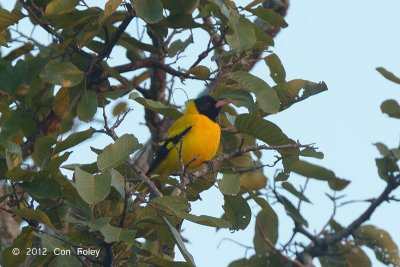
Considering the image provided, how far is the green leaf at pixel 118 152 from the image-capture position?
3.46 meters

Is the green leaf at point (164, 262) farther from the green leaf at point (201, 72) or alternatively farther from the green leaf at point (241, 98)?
the green leaf at point (201, 72)

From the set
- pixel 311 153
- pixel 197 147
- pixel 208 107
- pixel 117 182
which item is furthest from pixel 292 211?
pixel 208 107

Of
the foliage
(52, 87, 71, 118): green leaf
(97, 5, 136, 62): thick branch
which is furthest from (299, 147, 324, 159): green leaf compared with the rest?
(52, 87, 71, 118): green leaf

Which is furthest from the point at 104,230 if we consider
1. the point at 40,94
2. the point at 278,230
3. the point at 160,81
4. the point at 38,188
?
the point at 160,81

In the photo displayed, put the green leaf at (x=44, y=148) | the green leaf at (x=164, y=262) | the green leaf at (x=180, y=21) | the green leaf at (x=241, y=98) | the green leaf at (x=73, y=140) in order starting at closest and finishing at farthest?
the green leaf at (x=164, y=262), the green leaf at (x=73, y=140), the green leaf at (x=44, y=148), the green leaf at (x=241, y=98), the green leaf at (x=180, y=21)

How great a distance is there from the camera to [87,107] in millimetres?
4621

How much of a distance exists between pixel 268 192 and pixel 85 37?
5.81 feet

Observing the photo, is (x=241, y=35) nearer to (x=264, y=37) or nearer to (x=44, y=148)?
(x=264, y=37)

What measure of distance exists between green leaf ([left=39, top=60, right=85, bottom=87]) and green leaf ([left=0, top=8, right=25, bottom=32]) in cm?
43

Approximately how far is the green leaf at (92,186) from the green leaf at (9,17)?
1575mm

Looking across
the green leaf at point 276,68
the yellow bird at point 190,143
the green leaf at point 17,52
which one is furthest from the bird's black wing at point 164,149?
the green leaf at point 17,52

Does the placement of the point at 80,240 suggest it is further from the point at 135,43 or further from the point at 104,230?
the point at 135,43

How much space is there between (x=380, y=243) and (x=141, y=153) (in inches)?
76.0

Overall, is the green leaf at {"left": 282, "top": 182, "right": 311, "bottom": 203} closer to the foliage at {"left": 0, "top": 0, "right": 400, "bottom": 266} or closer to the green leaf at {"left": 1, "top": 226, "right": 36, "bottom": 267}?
the foliage at {"left": 0, "top": 0, "right": 400, "bottom": 266}
